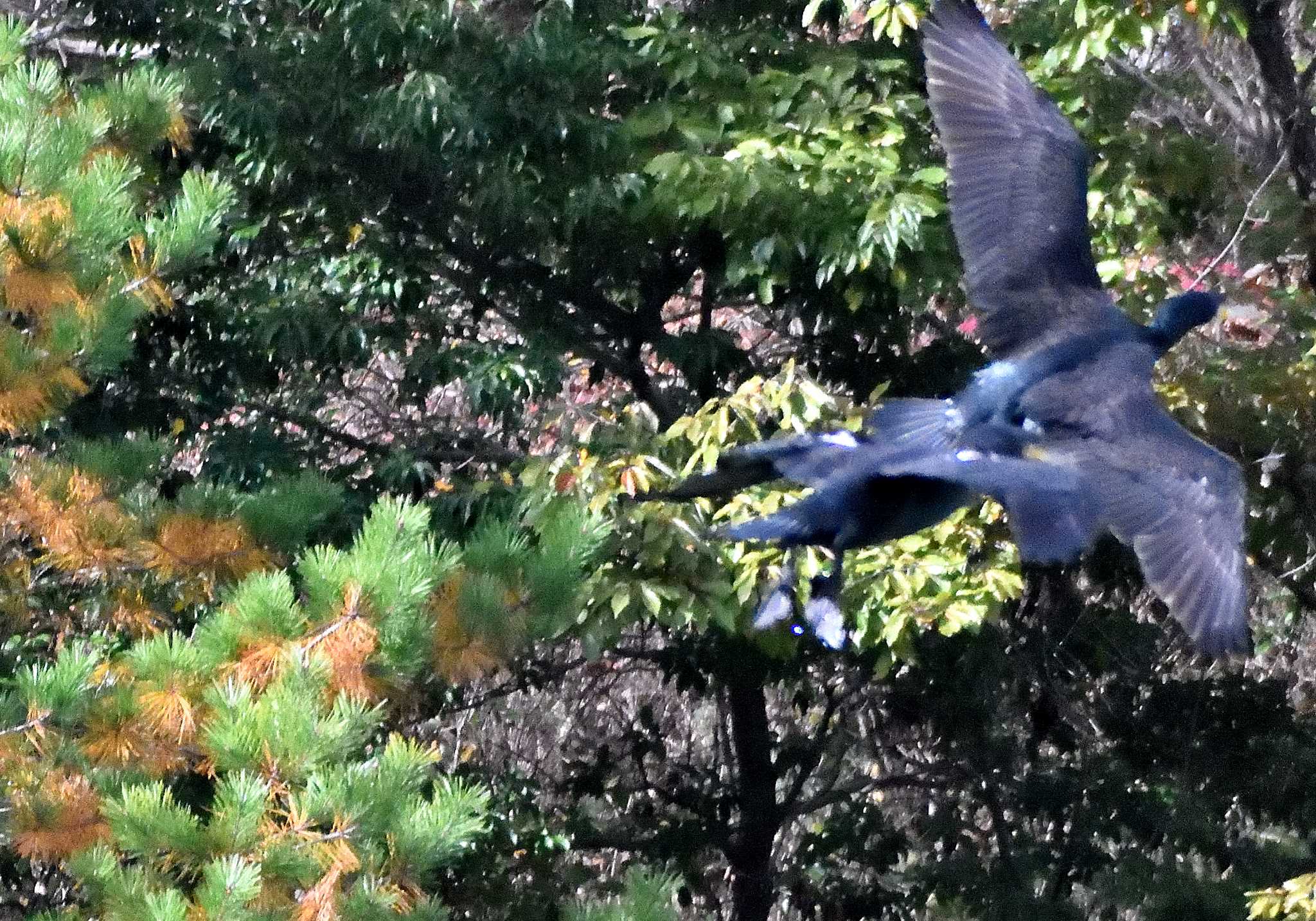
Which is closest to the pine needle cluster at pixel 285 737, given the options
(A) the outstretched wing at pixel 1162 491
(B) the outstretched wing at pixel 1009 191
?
(A) the outstretched wing at pixel 1162 491

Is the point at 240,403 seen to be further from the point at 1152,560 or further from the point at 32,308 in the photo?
the point at 1152,560

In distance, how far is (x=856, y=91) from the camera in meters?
5.01

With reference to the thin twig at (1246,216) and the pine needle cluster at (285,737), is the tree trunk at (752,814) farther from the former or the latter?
the pine needle cluster at (285,737)

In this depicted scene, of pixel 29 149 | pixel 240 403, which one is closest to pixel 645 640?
pixel 240 403

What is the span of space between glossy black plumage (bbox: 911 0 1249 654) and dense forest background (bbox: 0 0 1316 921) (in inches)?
14.3

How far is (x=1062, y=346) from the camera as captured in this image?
363 centimetres

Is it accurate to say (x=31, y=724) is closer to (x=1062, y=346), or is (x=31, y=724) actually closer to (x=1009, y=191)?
(x=1062, y=346)

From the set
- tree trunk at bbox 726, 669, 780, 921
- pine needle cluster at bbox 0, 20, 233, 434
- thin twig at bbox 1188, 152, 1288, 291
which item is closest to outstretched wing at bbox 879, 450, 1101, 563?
pine needle cluster at bbox 0, 20, 233, 434

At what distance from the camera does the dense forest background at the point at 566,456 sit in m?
3.15

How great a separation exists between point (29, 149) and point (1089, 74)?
305cm

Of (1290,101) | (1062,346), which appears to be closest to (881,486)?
(1062,346)

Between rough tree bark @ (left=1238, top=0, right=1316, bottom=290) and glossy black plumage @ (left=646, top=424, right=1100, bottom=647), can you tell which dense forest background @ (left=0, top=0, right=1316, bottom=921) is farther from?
glossy black plumage @ (left=646, top=424, right=1100, bottom=647)

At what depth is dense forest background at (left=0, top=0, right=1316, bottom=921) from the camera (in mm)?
3148

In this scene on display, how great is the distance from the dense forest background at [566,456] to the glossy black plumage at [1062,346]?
0.36 m
